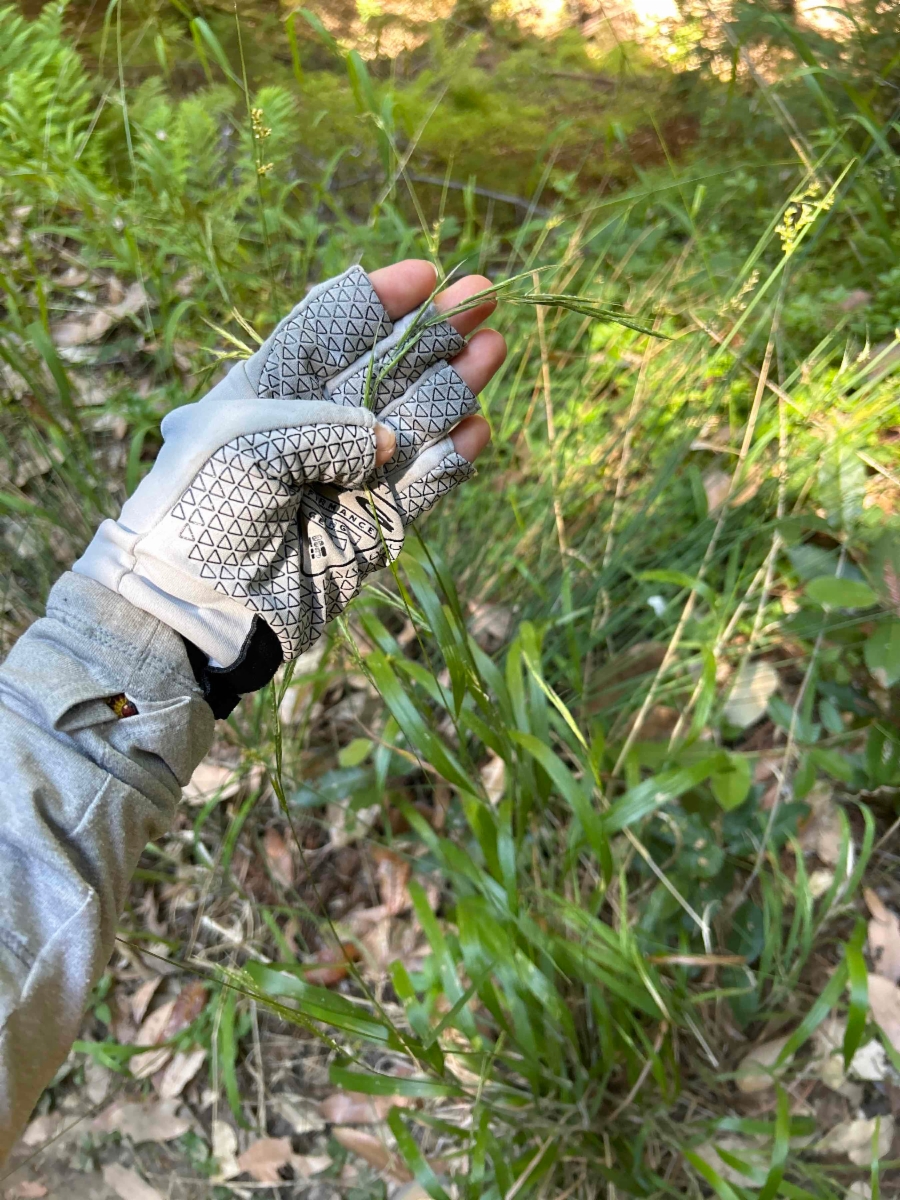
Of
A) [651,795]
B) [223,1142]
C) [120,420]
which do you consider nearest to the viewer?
[651,795]

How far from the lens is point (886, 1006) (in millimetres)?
1327

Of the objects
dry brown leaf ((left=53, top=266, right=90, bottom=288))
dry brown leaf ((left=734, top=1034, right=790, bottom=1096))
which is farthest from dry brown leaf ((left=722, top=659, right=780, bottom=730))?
dry brown leaf ((left=53, top=266, right=90, bottom=288))

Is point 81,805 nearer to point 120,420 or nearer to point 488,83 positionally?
point 120,420

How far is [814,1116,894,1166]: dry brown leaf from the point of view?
124cm

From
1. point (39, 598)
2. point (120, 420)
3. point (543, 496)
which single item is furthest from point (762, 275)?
point (39, 598)

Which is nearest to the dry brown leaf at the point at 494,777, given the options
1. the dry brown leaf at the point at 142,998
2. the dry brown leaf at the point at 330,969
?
the dry brown leaf at the point at 330,969

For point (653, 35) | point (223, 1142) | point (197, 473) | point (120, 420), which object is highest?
point (653, 35)

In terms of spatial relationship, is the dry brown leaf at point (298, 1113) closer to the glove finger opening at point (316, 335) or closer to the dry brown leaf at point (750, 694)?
the dry brown leaf at point (750, 694)

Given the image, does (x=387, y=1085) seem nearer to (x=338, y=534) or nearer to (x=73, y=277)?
(x=338, y=534)

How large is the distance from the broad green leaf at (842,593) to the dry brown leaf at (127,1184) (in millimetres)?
1497

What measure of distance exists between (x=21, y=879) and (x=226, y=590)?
1.22 ft

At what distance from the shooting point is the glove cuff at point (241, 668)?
1.01 meters

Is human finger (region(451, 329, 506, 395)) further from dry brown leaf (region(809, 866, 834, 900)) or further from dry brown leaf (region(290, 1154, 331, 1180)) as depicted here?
dry brown leaf (region(290, 1154, 331, 1180))

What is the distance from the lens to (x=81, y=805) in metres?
0.82
